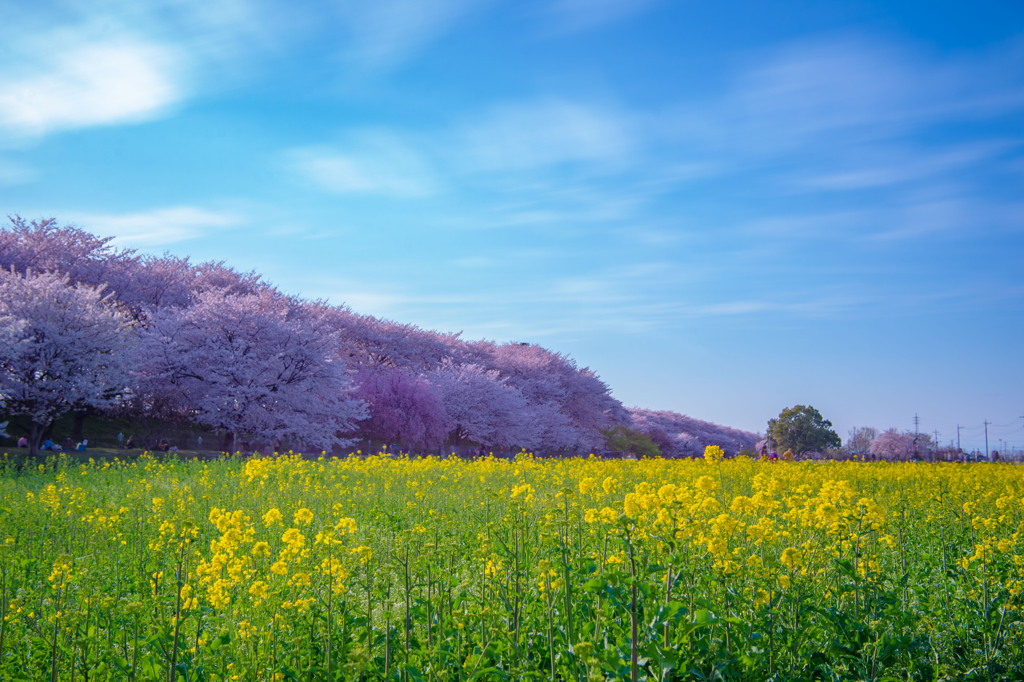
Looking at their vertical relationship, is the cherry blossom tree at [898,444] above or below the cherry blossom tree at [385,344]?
below

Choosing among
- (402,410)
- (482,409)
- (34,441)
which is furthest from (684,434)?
(34,441)

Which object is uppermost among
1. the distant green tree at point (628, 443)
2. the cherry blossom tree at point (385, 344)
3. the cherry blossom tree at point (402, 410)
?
the cherry blossom tree at point (385, 344)

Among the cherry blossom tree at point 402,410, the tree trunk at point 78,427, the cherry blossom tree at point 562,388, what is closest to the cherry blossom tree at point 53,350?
the tree trunk at point 78,427

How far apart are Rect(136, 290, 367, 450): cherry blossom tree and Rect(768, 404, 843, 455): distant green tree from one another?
54.1 meters

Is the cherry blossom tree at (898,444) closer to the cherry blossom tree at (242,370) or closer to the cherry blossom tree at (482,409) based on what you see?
the cherry blossom tree at (482,409)

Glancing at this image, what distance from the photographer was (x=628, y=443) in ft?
148

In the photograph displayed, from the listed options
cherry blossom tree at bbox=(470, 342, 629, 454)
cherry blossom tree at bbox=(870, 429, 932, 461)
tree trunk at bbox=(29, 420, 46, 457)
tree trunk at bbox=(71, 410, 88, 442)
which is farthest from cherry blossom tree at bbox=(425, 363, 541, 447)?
cherry blossom tree at bbox=(870, 429, 932, 461)

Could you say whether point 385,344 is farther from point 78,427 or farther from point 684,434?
point 684,434

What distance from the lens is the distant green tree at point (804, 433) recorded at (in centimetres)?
6406

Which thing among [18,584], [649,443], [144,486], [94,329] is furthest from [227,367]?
[649,443]

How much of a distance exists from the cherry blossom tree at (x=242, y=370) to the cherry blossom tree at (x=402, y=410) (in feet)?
20.2

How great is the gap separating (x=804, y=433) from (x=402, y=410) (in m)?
49.2

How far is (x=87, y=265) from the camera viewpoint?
96.0ft

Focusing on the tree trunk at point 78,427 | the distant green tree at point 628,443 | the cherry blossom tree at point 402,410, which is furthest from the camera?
the distant green tree at point 628,443
